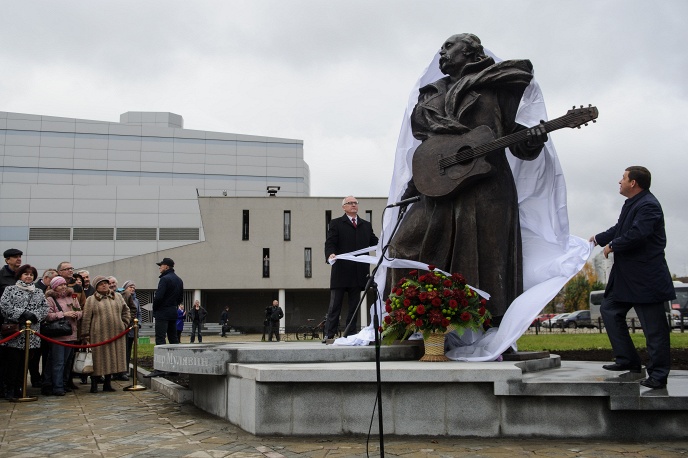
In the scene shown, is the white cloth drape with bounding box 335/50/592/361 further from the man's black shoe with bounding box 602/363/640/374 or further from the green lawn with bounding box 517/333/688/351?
the green lawn with bounding box 517/333/688/351

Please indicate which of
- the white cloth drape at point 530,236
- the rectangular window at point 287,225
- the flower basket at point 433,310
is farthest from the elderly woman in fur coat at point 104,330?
the rectangular window at point 287,225

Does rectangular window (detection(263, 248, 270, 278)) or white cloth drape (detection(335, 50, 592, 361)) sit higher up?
rectangular window (detection(263, 248, 270, 278))

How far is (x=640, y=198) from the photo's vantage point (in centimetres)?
569

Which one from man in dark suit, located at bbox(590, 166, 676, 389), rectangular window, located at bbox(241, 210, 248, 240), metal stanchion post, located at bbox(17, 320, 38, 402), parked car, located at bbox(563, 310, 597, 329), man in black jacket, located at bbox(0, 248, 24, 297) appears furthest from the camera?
parked car, located at bbox(563, 310, 597, 329)

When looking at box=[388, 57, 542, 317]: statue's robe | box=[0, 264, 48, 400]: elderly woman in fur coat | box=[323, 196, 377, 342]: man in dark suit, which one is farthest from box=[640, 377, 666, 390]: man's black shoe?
box=[0, 264, 48, 400]: elderly woman in fur coat

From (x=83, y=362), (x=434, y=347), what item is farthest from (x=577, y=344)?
(x=83, y=362)

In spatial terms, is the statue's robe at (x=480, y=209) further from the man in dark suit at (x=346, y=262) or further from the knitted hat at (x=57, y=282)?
the knitted hat at (x=57, y=282)

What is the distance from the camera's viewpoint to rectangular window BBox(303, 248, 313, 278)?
46.9m

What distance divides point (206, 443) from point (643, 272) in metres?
3.73

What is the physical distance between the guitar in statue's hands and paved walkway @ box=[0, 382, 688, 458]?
2739 mm

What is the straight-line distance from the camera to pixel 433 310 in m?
6.10

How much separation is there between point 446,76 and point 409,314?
310 cm

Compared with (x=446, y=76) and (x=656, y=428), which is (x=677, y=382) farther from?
(x=446, y=76)

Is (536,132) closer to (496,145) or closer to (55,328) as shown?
(496,145)
